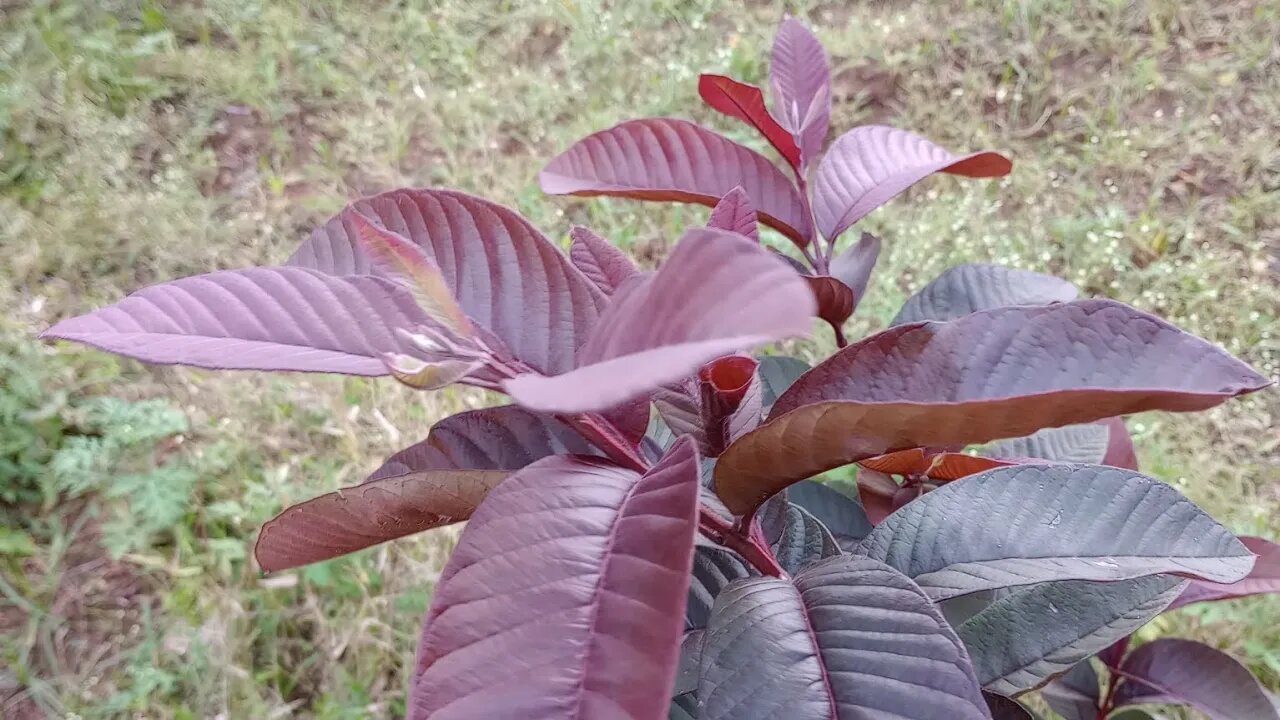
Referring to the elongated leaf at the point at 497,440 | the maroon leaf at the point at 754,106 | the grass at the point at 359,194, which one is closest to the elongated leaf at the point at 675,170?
the maroon leaf at the point at 754,106

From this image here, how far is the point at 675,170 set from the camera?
2.45ft

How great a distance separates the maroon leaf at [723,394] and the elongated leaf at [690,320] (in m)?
Answer: 0.14

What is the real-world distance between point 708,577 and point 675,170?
0.36m

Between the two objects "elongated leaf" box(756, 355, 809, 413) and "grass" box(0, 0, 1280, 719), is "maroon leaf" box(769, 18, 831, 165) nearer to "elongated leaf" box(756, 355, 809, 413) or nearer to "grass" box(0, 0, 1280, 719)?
"elongated leaf" box(756, 355, 809, 413)

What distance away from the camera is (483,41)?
9.59ft

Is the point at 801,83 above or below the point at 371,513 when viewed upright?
above

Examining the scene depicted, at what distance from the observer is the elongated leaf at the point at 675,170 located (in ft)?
2.44

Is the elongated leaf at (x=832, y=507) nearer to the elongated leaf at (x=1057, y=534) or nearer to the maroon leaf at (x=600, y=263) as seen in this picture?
the elongated leaf at (x=1057, y=534)

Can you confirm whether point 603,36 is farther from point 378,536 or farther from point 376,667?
point 378,536

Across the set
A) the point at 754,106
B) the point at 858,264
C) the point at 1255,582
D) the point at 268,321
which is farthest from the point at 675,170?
the point at 1255,582

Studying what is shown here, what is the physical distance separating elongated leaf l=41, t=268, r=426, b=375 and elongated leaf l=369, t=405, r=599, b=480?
13 cm

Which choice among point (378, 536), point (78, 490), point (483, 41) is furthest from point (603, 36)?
point (378, 536)

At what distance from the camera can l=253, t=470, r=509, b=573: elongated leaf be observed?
47 cm

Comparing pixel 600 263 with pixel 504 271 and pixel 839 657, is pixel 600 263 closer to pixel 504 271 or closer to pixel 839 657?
pixel 504 271
